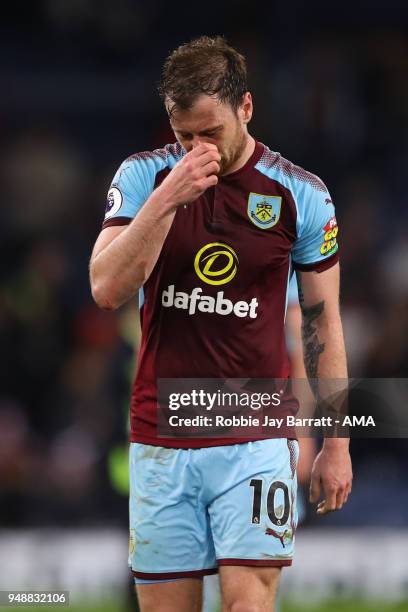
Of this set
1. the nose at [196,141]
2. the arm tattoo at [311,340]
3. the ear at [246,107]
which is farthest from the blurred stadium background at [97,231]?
the nose at [196,141]

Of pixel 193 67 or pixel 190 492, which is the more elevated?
pixel 193 67

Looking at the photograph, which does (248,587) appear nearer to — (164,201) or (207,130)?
(164,201)

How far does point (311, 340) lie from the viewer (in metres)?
4.52

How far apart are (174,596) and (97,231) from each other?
7.29 meters

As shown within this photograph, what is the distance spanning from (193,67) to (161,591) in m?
1.79

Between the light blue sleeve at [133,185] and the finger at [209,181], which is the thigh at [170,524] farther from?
the finger at [209,181]

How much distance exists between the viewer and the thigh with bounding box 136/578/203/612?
412 cm

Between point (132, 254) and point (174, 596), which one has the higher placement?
point (132, 254)

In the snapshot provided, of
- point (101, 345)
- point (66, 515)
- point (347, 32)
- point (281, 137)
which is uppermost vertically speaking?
point (347, 32)

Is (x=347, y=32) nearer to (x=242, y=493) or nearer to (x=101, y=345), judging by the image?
(x=101, y=345)

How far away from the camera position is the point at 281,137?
448 inches

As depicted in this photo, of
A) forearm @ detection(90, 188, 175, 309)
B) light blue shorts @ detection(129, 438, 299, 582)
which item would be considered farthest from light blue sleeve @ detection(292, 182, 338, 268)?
light blue shorts @ detection(129, 438, 299, 582)

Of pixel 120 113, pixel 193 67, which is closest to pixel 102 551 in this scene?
pixel 193 67

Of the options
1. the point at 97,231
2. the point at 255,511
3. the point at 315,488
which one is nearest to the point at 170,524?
the point at 255,511
